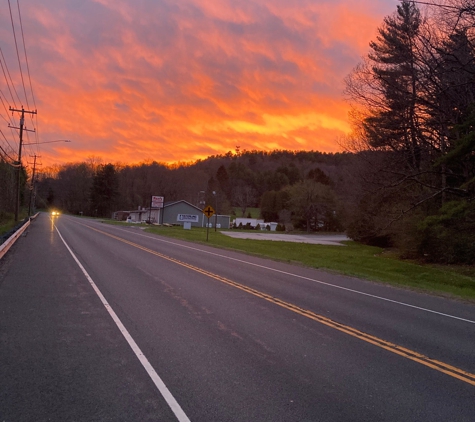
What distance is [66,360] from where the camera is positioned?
5.54 metres

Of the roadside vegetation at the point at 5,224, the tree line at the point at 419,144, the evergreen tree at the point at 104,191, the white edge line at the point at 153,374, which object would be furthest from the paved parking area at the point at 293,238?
the evergreen tree at the point at 104,191

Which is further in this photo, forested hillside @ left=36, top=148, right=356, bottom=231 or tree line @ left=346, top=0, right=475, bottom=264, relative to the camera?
forested hillside @ left=36, top=148, right=356, bottom=231

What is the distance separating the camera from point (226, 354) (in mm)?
5910

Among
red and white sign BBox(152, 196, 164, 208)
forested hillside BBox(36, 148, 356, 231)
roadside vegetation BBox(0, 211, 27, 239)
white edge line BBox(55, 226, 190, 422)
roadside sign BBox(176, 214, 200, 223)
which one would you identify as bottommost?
white edge line BBox(55, 226, 190, 422)

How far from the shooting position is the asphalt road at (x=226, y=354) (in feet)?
14.3

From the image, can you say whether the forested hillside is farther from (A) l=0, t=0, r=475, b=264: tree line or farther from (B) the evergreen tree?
(A) l=0, t=0, r=475, b=264: tree line

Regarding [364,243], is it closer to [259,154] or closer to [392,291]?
[392,291]

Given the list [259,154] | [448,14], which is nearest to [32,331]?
[448,14]

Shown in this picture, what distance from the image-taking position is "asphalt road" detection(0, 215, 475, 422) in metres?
4.36

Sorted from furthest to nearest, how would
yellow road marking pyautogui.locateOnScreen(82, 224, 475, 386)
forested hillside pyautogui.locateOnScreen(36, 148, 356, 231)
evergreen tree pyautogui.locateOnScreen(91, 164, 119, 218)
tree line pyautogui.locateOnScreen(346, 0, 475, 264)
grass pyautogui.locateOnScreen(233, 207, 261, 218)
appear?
grass pyautogui.locateOnScreen(233, 207, 261, 218) < evergreen tree pyautogui.locateOnScreen(91, 164, 119, 218) < forested hillside pyautogui.locateOnScreen(36, 148, 356, 231) < tree line pyautogui.locateOnScreen(346, 0, 475, 264) < yellow road marking pyautogui.locateOnScreen(82, 224, 475, 386)

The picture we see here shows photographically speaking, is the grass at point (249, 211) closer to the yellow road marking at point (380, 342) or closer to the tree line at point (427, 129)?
the tree line at point (427, 129)

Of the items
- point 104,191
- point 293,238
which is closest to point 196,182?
point 104,191

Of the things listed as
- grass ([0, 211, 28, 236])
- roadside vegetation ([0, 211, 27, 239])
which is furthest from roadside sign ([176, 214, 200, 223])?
roadside vegetation ([0, 211, 27, 239])

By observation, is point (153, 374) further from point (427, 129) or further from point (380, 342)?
point (427, 129)
